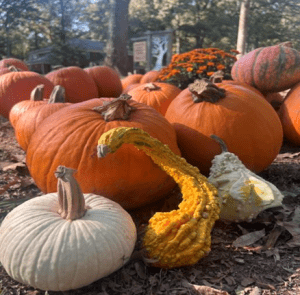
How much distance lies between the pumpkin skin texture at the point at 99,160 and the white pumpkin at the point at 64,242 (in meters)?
0.48

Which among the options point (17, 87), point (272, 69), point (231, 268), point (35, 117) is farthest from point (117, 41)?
point (231, 268)

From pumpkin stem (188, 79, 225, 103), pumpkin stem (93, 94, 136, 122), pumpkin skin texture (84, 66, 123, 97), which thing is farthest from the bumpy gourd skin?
pumpkin skin texture (84, 66, 123, 97)

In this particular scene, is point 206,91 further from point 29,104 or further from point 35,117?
point 29,104

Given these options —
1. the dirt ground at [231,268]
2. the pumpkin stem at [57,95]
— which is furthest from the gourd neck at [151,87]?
the dirt ground at [231,268]

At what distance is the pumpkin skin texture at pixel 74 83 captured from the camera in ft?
19.2

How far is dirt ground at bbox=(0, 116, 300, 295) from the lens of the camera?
165 cm

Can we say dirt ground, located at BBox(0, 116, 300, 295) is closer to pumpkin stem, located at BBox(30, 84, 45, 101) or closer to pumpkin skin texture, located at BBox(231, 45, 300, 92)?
pumpkin stem, located at BBox(30, 84, 45, 101)

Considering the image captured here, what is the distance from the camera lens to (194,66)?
21.1ft

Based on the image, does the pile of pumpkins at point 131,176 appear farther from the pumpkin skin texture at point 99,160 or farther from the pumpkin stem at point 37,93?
the pumpkin stem at point 37,93

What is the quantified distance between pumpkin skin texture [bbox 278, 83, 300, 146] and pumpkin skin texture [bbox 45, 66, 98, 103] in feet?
10.8

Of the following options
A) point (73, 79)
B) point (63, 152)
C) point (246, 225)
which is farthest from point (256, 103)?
point (73, 79)

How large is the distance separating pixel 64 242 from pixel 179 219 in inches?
23.6

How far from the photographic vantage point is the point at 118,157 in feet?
7.36

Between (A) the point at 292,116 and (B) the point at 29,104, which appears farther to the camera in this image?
(B) the point at 29,104
